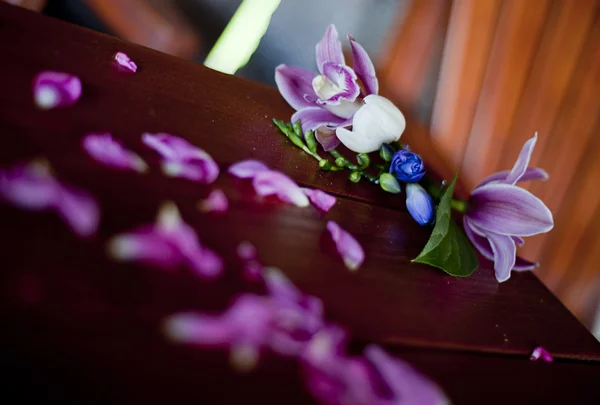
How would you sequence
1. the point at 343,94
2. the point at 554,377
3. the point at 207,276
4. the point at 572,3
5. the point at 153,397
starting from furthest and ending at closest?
the point at 572,3 → the point at 343,94 → the point at 554,377 → the point at 207,276 → the point at 153,397

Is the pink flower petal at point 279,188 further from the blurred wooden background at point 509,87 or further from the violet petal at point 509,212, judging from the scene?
the blurred wooden background at point 509,87

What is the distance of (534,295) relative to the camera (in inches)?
29.2

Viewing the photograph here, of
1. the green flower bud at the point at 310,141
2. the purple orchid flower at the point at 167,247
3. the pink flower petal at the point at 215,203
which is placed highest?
the green flower bud at the point at 310,141

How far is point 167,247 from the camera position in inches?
17.3

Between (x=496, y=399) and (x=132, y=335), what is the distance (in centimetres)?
36

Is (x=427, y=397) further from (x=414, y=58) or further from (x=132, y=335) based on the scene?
(x=414, y=58)

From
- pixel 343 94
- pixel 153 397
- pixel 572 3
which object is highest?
pixel 572 3

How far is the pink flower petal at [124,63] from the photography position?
0.69 m

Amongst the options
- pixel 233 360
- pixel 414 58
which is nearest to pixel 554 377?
pixel 233 360

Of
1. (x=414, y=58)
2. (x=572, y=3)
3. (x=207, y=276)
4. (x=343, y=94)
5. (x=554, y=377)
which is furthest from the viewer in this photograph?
(x=414, y=58)

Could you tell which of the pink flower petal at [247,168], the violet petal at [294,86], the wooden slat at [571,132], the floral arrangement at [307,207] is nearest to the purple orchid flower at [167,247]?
the floral arrangement at [307,207]

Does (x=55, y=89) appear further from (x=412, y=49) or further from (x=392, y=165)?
(x=412, y=49)

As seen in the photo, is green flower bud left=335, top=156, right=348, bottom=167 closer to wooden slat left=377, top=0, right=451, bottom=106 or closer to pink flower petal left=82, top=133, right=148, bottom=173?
pink flower petal left=82, top=133, right=148, bottom=173

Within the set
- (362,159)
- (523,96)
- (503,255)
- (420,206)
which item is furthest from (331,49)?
(523,96)
